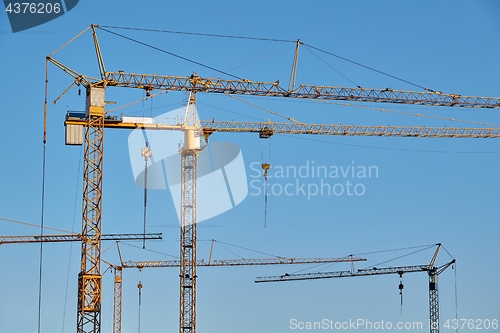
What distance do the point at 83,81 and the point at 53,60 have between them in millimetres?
3780

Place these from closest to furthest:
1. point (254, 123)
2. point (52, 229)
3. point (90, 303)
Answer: point (90, 303) → point (254, 123) → point (52, 229)

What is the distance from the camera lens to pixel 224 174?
14125 centimetres

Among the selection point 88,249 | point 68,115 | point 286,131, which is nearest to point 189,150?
point 286,131

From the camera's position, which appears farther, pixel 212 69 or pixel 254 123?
pixel 254 123

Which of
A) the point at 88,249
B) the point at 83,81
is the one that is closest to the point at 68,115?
the point at 83,81

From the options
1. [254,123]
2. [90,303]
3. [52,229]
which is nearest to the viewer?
[90,303]

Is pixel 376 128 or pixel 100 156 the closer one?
pixel 100 156

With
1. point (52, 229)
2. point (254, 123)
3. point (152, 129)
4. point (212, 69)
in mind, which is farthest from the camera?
point (52, 229)

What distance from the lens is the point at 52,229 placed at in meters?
156

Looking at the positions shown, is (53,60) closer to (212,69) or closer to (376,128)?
(212,69)

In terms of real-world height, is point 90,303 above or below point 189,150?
below

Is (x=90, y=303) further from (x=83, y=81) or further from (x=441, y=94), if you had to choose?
(x=441, y=94)

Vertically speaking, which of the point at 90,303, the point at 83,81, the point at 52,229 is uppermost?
the point at 83,81

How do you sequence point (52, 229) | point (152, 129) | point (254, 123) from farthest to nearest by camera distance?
point (52, 229), point (254, 123), point (152, 129)
